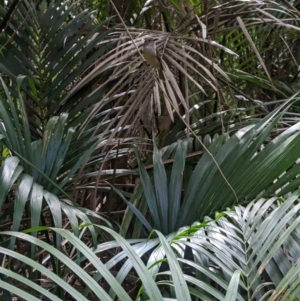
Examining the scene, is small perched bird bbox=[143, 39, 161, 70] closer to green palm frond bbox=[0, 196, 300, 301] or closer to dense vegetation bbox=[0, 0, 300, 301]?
dense vegetation bbox=[0, 0, 300, 301]

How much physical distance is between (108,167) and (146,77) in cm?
43

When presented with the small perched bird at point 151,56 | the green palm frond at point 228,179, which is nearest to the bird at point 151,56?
the small perched bird at point 151,56

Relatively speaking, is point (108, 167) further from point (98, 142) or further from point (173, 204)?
point (173, 204)

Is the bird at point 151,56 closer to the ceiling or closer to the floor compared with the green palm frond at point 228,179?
closer to the ceiling

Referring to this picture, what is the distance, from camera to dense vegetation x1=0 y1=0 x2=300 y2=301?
1.77 ft

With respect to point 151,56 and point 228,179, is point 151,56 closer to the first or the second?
point 151,56

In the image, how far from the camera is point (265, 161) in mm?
764

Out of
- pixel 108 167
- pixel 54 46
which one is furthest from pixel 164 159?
pixel 54 46

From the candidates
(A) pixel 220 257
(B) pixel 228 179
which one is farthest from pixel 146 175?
(A) pixel 220 257

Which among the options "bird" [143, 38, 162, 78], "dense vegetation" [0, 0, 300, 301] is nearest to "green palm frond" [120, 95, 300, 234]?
"dense vegetation" [0, 0, 300, 301]

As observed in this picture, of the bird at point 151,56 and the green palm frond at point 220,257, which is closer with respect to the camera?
the green palm frond at point 220,257

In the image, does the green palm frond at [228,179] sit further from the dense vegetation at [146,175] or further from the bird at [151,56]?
the bird at [151,56]

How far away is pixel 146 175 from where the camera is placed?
84 centimetres

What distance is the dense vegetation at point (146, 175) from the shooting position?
1.77 ft
